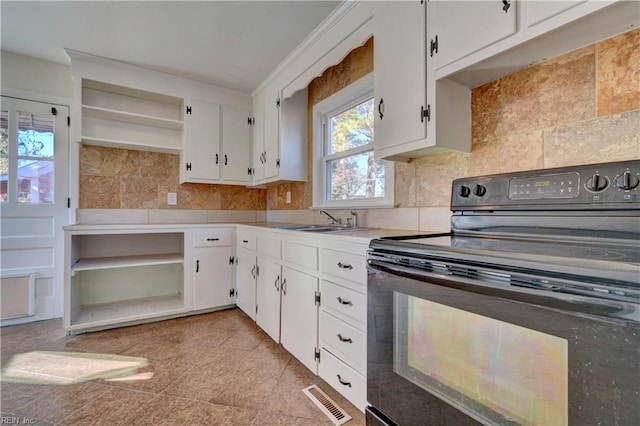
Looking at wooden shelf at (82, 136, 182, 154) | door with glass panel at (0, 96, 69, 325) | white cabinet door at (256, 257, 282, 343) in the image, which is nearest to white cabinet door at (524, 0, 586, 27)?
white cabinet door at (256, 257, 282, 343)

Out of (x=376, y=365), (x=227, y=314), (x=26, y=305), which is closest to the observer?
(x=376, y=365)

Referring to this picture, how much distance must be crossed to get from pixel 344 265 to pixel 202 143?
2282 millimetres

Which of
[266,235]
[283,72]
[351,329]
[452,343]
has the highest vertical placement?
[283,72]

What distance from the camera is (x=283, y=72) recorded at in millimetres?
2691

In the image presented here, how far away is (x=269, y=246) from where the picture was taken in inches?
89.0

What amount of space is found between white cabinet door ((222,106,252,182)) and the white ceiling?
510mm

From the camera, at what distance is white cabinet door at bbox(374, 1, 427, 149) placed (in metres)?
1.41

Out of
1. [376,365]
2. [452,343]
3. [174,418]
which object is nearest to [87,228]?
[174,418]

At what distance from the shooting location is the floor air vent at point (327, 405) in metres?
1.46

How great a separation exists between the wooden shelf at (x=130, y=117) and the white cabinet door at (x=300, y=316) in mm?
2053

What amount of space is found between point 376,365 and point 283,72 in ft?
8.21

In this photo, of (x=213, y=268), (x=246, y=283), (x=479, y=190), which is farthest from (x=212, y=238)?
(x=479, y=190)

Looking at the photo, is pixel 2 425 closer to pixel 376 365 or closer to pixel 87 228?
pixel 87 228

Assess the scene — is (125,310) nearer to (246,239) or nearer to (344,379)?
(246,239)
